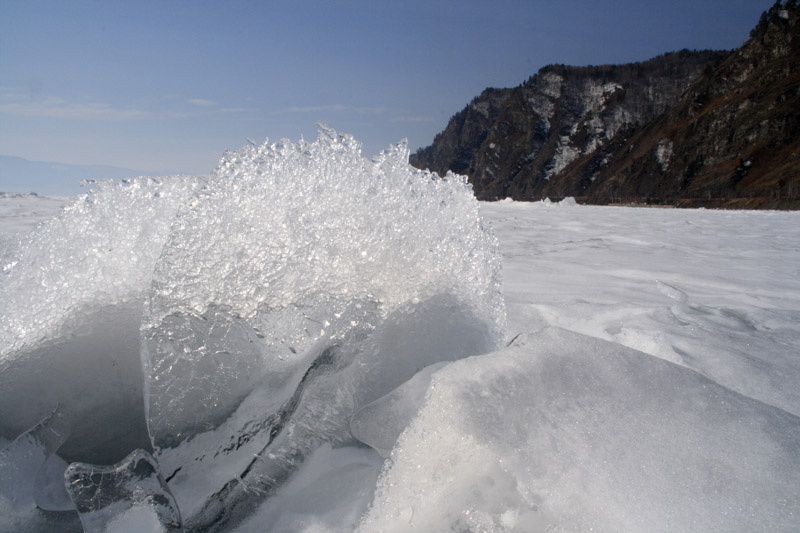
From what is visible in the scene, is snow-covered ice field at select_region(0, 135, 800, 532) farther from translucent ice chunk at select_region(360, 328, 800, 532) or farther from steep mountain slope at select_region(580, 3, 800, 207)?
steep mountain slope at select_region(580, 3, 800, 207)

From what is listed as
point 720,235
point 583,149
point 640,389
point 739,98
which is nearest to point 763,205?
point 720,235

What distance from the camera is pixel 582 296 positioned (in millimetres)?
2420

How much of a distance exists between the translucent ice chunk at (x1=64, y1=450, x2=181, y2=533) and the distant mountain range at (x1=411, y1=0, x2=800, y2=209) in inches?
1034

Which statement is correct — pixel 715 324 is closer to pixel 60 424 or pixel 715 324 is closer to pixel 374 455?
pixel 374 455

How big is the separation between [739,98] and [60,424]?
2377 inches

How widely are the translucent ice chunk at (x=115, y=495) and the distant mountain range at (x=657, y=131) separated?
2627 centimetres

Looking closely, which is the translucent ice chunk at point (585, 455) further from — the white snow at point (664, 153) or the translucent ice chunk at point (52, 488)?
the white snow at point (664, 153)

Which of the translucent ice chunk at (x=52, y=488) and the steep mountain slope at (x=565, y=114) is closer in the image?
the translucent ice chunk at (x=52, y=488)

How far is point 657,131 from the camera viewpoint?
67.4m

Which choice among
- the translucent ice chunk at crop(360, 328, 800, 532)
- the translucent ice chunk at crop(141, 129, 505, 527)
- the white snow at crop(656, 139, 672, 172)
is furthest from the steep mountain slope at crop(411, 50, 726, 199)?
the translucent ice chunk at crop(360, 328, 800, 532)

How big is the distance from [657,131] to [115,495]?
78.1 metres

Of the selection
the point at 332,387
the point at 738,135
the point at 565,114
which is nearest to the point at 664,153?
the point at 738,135

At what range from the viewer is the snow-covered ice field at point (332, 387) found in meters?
0.85

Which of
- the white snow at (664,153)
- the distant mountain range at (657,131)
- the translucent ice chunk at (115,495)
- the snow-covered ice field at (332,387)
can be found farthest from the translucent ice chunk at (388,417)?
the white snow at (664,153)
